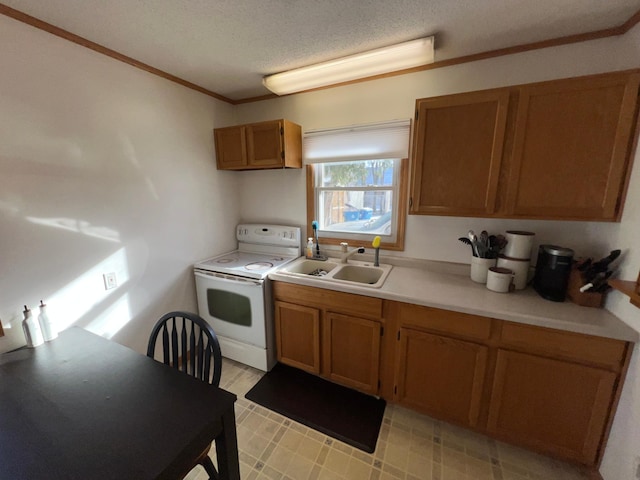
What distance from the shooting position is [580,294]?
4.63ft

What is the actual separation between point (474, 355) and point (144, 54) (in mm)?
2799

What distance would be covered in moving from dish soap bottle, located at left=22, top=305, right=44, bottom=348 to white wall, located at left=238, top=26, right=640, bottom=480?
5.74 feet

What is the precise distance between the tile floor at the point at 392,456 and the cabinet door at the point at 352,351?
298mm

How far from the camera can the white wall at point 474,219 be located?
1234 millimetres

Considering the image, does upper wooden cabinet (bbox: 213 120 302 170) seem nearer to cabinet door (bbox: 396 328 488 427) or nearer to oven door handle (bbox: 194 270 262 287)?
oven door handle (bbox: 194 270 262 287)

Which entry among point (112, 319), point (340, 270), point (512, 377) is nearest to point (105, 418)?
point (112, 319)

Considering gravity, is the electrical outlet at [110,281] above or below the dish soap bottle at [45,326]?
above

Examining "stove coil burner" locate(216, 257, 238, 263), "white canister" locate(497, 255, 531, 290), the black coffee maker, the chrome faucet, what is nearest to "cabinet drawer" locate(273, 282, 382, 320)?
the chrome faucet

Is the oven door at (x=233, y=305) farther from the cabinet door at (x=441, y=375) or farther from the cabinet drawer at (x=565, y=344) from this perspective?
the cabinet drawer at (x=565, y=344)

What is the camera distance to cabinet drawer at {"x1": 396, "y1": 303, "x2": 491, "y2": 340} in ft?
4.71

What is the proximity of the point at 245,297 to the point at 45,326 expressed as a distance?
110 cm

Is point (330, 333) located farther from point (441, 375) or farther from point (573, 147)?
point (573, 147)

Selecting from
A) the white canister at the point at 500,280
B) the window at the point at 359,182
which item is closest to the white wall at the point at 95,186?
the window at the point at 359,182

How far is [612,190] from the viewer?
1.30 metres
